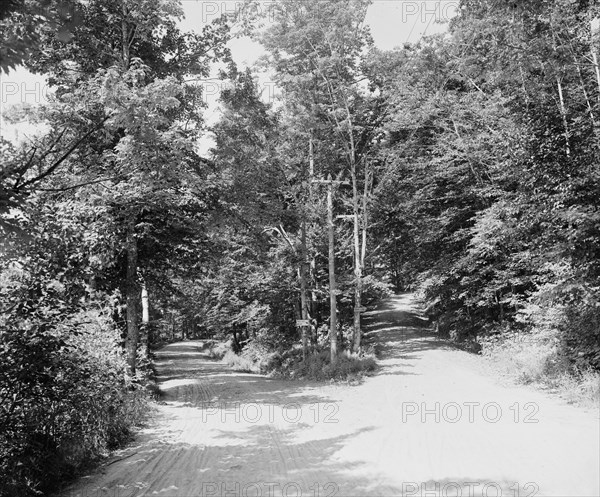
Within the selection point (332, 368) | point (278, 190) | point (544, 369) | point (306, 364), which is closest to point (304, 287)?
point (306, 364)

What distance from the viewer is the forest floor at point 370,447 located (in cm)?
508

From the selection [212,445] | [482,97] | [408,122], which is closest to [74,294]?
[212,445]

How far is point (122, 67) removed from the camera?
34.9 feet

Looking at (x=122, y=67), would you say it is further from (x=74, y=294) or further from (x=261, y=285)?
(x=261, y=285)

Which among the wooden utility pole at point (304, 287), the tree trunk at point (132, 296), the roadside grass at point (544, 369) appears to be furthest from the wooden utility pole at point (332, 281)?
the tree trunk at point (132, 296)

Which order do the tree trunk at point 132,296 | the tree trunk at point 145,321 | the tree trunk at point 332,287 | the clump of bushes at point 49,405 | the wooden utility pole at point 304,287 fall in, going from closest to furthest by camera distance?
1. the clump of bushes at point 49,405
2. the tree trunk at point 132,296
3. the tree trunk at point 145,321
4. the tree trunk at point 332,287
5. the wooden utility pole at point 304,287

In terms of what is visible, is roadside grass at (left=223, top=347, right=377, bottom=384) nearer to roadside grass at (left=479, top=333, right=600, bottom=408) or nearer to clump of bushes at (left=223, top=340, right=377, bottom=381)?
clump of bushes at (left=223, top=340, right=377, bottom=381)

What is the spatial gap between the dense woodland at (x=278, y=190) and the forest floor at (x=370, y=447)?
116 cm

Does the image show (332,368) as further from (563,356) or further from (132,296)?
(563,356)

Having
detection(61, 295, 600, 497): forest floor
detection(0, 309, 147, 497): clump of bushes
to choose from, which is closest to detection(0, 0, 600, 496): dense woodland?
detection(0, 309, 147, 497): clump of bushes

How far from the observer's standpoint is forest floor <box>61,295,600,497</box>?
5.08 m

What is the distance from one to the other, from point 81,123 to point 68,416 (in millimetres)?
6110

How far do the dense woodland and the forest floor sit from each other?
3.81 ft

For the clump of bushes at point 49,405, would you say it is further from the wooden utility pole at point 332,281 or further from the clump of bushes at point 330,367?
the wooden utility pole at point 332,281
